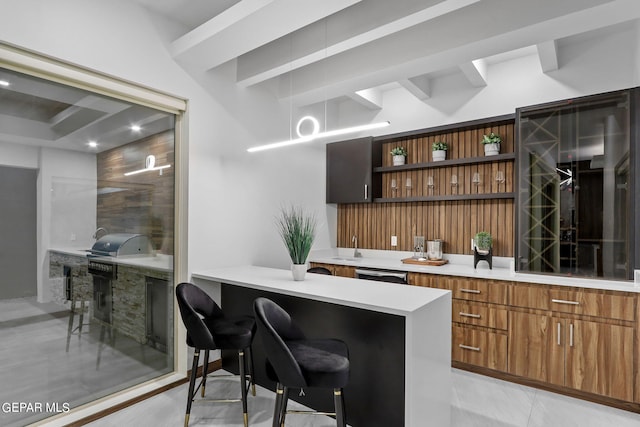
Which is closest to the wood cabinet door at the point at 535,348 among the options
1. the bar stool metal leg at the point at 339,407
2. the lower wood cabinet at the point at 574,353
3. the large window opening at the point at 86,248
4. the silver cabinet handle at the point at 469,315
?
the lower wood cabinet at the point at 574,353

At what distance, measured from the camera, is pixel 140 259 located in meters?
2.83

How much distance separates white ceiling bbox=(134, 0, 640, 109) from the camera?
223 cm

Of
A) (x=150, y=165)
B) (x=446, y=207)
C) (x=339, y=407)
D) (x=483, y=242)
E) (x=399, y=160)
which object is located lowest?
(x=339, y=407)

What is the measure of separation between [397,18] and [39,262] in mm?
2967

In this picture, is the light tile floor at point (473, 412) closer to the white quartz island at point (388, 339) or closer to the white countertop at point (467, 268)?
the white quartz island at point (388, 339)

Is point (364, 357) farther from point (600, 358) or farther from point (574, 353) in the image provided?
point (600, 358)

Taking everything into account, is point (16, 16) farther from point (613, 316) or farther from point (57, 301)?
point (613, 316)

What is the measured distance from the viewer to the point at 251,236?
3.65 metres

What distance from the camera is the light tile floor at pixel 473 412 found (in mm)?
2391

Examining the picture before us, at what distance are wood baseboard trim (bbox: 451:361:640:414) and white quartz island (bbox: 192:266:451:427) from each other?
3.63 feet

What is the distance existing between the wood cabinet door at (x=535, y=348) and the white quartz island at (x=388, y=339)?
1.09 m

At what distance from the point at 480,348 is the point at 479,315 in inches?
12.0

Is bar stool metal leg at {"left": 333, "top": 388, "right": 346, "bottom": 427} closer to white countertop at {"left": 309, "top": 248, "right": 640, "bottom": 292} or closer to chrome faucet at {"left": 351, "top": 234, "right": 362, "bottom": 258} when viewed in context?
white countertop at {"left": 309, "top": 248, "right": 640, "bottom": 292}

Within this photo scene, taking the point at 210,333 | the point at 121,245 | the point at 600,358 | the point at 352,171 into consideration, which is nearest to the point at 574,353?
the point at 600,358
